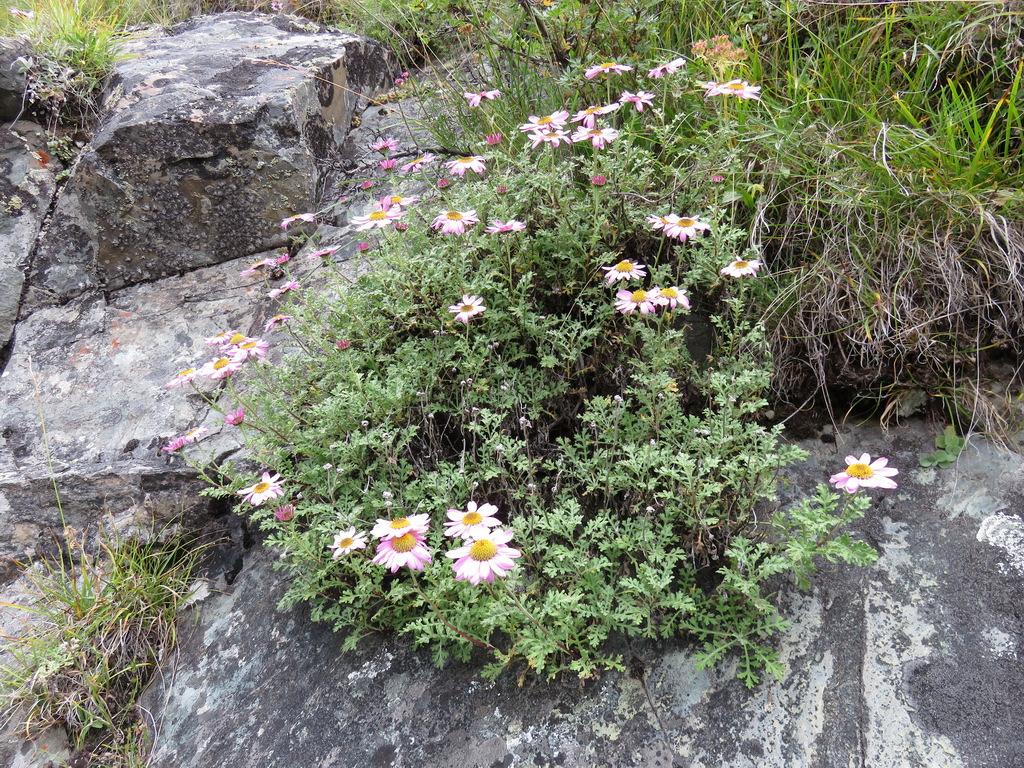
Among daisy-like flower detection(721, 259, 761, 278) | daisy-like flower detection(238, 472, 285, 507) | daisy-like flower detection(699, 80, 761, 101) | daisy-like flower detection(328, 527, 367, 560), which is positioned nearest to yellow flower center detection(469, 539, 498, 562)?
daisy-like flower detection(328, 527, 367, 560)

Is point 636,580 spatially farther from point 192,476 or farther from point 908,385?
point 192,476

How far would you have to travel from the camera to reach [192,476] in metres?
2.54

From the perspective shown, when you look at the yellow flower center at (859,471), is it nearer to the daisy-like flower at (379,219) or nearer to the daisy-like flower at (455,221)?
the daisy-like flower at (455,221)

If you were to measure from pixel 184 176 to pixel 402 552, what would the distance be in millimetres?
2669

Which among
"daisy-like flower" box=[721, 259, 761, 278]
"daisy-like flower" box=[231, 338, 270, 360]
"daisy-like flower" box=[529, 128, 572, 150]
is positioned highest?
"daisy-like flower" box=[529, 128, 572, 150]

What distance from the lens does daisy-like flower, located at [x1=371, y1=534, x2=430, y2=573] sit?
142 cm

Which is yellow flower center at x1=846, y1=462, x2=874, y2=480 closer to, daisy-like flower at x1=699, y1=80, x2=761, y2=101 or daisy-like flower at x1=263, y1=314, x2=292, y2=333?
daisy-like flower at x1=699, y1=80, x2=761, y2=101

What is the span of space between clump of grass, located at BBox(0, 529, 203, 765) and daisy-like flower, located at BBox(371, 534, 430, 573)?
4.14ft

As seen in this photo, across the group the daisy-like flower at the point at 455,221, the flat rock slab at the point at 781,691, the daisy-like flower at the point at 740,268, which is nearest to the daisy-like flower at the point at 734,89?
the daisy-like flower at the point at 740,268

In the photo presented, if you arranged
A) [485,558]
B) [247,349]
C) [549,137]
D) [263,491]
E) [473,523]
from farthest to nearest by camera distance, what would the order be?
[549,137]
[247,349]
[263,491]
[473,523]
[485,558]

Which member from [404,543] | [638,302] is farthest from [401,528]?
[638,302]

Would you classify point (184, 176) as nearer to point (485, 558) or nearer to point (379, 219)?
point (379, 219)

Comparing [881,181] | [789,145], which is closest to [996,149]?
[881,181]

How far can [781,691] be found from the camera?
1553 mm
